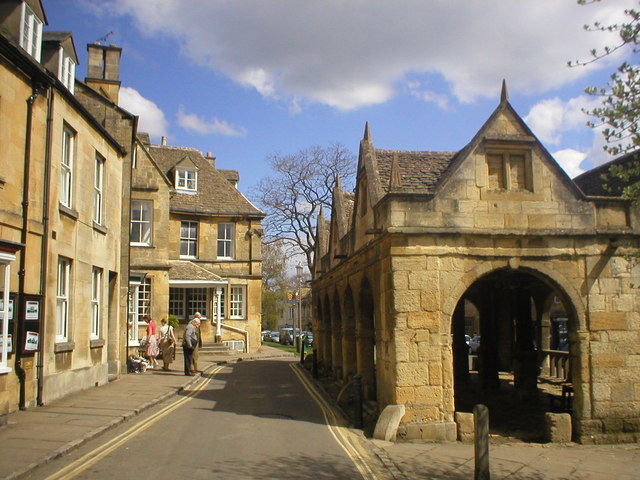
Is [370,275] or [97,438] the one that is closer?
[97,438]

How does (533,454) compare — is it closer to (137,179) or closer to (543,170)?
(543,170)

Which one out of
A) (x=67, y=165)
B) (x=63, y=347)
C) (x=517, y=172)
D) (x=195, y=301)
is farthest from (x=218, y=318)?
(x=517, y=172)

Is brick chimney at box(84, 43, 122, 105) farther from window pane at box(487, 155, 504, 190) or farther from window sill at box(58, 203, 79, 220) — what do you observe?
window pane at box(487, 155, 504, 190)

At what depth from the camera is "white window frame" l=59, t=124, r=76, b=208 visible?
45.3 feet

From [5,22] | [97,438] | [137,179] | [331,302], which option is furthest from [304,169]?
[97,438]

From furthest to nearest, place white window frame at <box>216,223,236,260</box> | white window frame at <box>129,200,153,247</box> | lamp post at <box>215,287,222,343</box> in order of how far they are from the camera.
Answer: white window frame at <box>216,223,236,260</box>, lamp post at <box>215,287,222,343</box>, white window frame at <box>129,200,153,247</box>

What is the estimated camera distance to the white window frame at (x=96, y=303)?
16297 mm

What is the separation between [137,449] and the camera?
9.11 m

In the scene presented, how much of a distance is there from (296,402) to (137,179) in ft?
52.1

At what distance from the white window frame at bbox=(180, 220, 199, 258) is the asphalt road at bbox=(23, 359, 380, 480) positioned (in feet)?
64.2

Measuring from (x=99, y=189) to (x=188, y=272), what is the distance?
50.6 feet

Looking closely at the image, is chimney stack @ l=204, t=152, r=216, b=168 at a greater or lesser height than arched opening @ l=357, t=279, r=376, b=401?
greater

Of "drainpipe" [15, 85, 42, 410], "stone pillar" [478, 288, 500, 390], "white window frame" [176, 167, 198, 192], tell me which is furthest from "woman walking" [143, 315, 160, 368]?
"white window frame" [176, 167, 198, 192]

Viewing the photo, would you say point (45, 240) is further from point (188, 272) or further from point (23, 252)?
point (188, 272)
